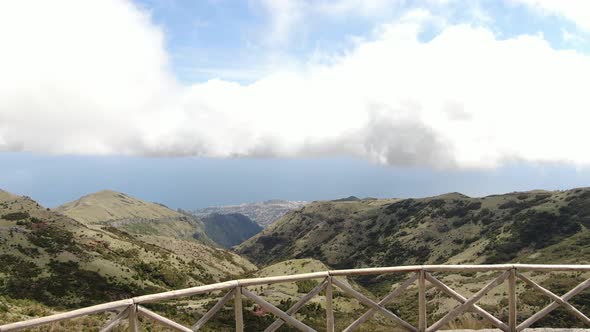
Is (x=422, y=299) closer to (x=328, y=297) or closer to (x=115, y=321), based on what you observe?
(x=328, y=297)

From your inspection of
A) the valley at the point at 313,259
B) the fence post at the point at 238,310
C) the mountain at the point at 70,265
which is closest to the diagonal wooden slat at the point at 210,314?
the fence post at the point at 238,310

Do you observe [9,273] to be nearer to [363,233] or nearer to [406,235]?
[406,235]

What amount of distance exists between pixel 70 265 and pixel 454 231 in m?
104

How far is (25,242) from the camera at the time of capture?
156 feet

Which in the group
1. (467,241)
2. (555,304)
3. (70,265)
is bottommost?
(467,241)

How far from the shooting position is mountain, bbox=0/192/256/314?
124ft

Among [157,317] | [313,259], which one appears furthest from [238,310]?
[313,259]

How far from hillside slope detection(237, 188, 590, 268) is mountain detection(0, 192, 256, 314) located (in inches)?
2503

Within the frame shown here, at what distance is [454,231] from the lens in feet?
389

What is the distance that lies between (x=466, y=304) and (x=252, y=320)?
78.2 ft

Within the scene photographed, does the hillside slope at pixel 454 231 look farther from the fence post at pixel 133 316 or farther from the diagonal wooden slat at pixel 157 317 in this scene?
the fence post at pixel 133 316

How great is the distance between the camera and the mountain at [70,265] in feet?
124

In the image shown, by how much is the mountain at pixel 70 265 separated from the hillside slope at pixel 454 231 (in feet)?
209

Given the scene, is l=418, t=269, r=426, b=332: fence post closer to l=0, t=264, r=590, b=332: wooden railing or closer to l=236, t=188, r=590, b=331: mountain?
l=0, t=264, r=590, b=332: wooden railing
